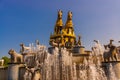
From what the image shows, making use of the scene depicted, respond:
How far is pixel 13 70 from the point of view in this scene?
23828mm

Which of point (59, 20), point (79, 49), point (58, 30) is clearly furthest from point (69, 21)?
point (79, 49)

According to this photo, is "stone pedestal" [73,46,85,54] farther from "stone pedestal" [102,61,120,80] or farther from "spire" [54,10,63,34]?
"spire" [54,10,63,34]

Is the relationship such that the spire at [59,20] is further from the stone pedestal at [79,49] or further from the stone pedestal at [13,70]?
the stone pedestal at [13,70]

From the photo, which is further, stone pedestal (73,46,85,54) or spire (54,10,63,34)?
spire (54,10,63,34)

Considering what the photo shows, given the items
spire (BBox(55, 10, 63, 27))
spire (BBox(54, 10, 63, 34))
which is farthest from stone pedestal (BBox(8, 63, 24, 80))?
spire (BBox(55, 10, 63, 27))

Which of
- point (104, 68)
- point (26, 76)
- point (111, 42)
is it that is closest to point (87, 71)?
point (104, 68)

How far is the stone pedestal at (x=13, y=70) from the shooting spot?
2369cm

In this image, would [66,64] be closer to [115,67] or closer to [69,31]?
[115,67]

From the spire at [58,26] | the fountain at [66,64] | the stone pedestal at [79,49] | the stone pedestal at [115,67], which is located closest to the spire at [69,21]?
the spire at [58,26]

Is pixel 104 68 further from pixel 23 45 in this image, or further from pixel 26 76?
pixel 23 45

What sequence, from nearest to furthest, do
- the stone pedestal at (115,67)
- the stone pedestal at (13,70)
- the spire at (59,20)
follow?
1. the stone pedestal at (115,67)
2. the stone pedestal at (13,70)
3. the spire at (59,20)

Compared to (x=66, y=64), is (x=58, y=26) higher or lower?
higher

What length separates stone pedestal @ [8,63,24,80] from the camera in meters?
23.7

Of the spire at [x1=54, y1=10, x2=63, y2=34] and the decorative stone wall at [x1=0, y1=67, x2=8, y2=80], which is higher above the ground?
the spire at [x1=54, y1=10, x2=63, y2=34]
